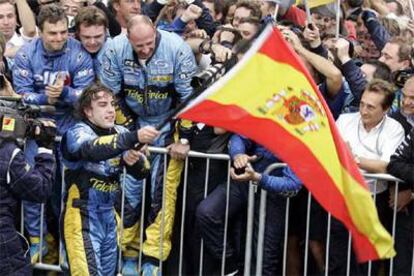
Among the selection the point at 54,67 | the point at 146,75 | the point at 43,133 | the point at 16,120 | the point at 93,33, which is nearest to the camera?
the point at 16,120

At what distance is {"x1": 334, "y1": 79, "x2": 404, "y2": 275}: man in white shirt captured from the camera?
9.16 meters

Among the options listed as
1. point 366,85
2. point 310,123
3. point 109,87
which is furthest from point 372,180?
point 109,87

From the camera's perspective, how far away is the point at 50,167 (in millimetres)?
8469

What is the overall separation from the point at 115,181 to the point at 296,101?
6.67ft

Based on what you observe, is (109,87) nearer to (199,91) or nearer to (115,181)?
(115,181)

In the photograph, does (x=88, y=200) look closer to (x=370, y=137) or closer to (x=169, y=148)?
(x=169, y=148)

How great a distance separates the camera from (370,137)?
30.3 feet

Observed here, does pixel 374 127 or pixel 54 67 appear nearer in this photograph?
pixel 374 127

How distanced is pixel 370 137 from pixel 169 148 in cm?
146

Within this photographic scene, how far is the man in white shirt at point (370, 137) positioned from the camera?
916cm

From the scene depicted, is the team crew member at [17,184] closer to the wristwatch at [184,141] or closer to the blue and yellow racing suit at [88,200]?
the blue and yellow racing suit at [88,200]

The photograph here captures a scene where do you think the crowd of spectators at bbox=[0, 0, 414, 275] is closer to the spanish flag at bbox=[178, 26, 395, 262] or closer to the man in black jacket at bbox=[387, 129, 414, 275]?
the man in black jacket at bbox=[387, 129, 414, 275]

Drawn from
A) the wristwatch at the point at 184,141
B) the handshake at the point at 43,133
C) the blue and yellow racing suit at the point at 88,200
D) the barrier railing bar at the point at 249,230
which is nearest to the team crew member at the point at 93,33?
the wristwatch at the point at 184,141

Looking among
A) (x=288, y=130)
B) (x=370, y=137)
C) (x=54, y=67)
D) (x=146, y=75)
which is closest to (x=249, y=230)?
(x=370, y=137)
